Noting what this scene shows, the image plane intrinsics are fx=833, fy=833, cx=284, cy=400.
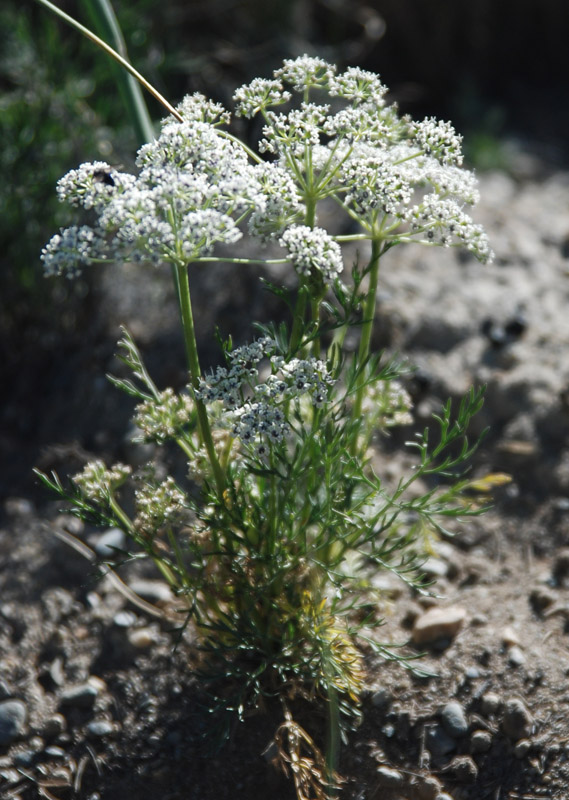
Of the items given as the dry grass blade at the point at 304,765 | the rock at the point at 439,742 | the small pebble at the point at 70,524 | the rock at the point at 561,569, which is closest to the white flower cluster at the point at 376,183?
the dry grass blade at the point at 304,765

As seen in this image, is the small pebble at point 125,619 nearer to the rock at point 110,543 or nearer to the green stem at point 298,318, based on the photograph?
the rock at point 110,543

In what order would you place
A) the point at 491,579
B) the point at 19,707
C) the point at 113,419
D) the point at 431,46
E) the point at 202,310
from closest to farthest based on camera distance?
the point at 19,707 → the point at 491,579 → the point at 113,419 → the point at 202,310 → the point at 431,46

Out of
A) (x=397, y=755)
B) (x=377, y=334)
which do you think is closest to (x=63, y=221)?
(x=377, y=334)

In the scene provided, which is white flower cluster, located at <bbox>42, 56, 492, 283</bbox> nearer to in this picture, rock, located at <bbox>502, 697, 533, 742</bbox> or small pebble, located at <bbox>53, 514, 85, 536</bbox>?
rock, located at <bbox>502, 697, 533, 742</bbox>

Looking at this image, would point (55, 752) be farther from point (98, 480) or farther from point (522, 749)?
point (522, 749)

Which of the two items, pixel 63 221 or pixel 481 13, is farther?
pixel 481 13

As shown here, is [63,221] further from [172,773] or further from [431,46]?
[431,46]
